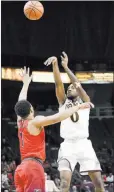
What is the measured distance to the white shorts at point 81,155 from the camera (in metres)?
8.30

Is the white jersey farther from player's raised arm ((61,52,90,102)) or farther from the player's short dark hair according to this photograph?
the player's short dark hair

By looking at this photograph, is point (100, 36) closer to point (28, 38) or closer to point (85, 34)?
point (85, 34)

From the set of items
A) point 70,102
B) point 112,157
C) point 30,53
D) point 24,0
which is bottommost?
point 112,157

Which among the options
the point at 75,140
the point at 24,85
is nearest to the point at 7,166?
the point at 75,140

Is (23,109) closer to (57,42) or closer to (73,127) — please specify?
(73,127)

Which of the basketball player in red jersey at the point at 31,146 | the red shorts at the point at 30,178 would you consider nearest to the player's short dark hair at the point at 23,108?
the basketball player in red jersey at the point at 31,146

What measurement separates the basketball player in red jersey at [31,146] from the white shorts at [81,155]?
60.9 inches

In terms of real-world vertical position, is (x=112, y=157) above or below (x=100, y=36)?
below

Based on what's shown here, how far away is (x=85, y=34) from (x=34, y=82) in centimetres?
560

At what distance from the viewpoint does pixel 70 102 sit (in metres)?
8.38

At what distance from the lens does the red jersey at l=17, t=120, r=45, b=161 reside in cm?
673

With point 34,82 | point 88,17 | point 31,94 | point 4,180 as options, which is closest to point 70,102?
point 4,180

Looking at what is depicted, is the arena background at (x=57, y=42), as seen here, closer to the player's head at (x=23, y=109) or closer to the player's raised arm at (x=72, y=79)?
the player's raised arm at (x=72, y=79)

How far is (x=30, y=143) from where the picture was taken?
22.2 ft
